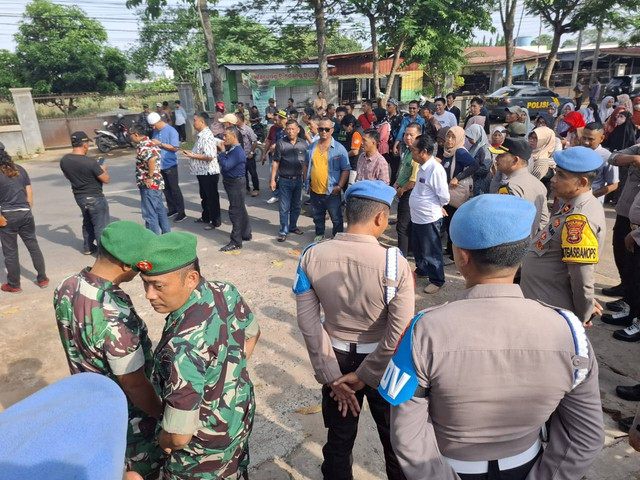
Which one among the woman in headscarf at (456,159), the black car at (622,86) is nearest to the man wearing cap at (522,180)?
the woman in headscarf at (456,159)

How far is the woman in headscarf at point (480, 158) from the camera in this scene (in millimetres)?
5559

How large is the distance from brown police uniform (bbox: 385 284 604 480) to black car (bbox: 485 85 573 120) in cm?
1912

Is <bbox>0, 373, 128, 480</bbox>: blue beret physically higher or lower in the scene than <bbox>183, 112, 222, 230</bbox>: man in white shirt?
higher

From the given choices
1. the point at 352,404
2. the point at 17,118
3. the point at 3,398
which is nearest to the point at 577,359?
the point at 352,404

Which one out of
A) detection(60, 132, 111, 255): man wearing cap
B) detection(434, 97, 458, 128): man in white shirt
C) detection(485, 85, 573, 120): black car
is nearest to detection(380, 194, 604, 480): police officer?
detection(60, 132, 111, 255): man wearing cap

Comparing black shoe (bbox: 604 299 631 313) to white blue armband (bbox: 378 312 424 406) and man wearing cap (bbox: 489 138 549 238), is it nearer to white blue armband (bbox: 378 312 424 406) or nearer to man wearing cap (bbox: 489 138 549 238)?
man wearing cap (bbox: 489 138 549 238)

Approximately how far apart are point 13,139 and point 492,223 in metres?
17.7

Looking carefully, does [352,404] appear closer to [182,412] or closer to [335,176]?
[182,412]

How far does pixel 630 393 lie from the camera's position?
3221 mm

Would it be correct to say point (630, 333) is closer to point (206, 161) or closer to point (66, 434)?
point (66, 434)

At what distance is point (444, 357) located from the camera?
131 cm

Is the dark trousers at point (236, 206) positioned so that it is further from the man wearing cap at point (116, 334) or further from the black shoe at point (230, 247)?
the man wearing cap at point (116, 334)

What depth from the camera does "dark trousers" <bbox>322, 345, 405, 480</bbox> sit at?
7.57 feet

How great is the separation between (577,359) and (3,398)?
416cm
